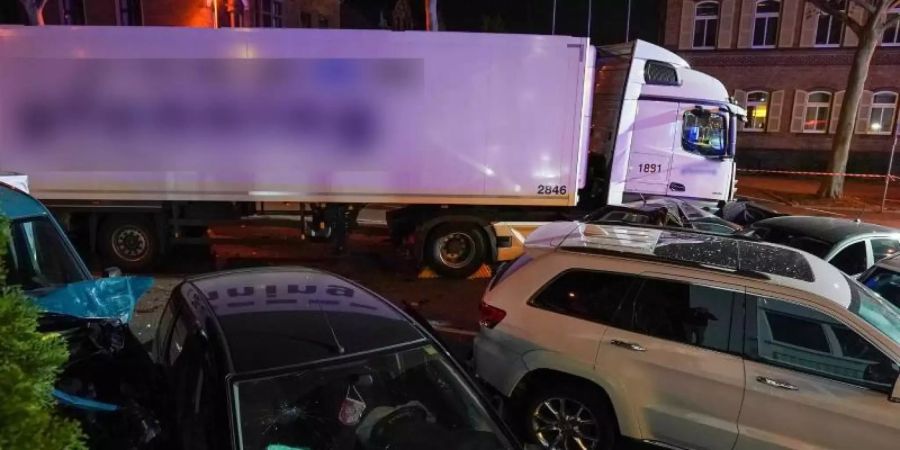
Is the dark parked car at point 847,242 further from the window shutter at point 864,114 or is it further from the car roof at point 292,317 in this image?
the window shutter at point 864,114

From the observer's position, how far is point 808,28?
25734 millimetres

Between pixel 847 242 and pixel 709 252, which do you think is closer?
pixel 709 252

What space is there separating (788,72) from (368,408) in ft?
96.0

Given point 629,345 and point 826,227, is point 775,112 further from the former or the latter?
point 629,345

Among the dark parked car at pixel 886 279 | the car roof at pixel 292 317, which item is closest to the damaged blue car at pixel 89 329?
the car roof at pixel 292 317

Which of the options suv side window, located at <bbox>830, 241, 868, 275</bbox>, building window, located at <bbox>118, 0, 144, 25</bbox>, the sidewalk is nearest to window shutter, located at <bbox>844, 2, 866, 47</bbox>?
the sidewalk

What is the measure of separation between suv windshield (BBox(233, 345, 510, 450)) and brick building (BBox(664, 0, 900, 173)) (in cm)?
2794

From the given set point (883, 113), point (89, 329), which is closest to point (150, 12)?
point (89, 329)

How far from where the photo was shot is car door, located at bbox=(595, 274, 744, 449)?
139 inches

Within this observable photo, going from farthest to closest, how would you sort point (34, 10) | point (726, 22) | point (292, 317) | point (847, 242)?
point (726, 22) < point (34, 10) < point (847, 242) < point (292, 317)

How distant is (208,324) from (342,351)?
717 millimetres

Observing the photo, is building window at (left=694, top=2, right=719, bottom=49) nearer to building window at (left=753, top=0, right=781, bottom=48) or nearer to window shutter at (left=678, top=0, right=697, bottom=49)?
window shutter at (left=678, top=0, right=697, bottom=49)

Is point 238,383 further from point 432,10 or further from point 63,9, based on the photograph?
point 63,9

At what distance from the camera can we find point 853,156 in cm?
2594
